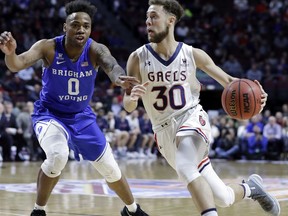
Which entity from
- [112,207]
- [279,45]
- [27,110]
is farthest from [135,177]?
[279,45]

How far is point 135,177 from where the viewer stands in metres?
11.1

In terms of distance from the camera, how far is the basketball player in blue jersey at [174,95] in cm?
539

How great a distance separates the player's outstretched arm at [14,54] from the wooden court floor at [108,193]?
1.68 metres

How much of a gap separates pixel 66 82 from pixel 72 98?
163mm

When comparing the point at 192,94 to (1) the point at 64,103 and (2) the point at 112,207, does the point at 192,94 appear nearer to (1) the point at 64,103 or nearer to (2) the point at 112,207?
(1) the point at 64,103

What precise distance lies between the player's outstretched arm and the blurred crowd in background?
340 inches

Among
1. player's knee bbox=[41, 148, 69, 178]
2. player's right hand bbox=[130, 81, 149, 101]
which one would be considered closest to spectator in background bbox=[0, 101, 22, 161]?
player's knee bbox=[41, 148, 69, 178]

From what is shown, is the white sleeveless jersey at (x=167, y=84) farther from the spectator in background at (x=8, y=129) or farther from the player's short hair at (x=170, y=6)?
the spectator in background at (x=8, y=129)

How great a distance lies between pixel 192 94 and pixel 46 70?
1.46 meters

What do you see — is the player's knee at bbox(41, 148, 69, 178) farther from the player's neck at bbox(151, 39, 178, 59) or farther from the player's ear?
the player's ear

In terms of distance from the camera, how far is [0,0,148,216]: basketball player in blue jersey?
602 centimetres

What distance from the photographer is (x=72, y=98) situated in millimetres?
6145

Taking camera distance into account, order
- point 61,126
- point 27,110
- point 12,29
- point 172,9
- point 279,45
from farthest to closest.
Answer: point 279,45 < point 12,29 < point 27,110 < point 61,126 < point 172,9

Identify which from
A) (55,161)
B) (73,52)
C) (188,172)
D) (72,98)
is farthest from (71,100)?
(188,172)
